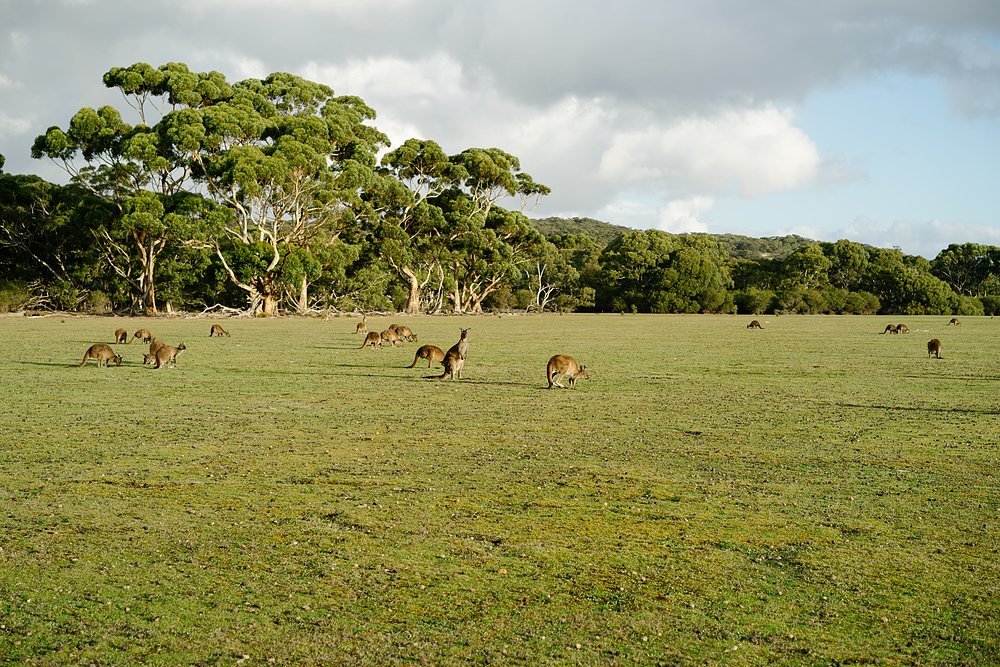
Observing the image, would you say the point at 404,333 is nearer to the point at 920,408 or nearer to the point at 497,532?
the point at 920,408

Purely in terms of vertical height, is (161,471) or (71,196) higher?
(71,196)

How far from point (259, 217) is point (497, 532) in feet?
184

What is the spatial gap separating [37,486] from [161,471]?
3.45 ft

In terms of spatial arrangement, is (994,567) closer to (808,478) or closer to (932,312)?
(808,478)

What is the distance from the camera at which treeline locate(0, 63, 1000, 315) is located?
5372 centimetres

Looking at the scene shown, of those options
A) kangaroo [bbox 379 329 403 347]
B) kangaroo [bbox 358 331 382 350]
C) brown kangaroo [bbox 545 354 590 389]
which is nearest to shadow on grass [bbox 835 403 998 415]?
brown kangaroo [bbox 545 354 590 389]

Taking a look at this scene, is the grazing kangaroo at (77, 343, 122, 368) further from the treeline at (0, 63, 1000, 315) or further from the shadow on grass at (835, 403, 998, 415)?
the treeline at (0, 63, 1000, 315)

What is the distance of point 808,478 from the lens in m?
7.35

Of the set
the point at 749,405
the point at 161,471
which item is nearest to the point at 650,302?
the point at 749,405

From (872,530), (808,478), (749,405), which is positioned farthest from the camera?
(749,405)

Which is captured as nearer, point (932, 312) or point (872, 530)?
point (872, 530)

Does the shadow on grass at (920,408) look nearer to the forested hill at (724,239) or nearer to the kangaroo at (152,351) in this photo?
the kangaroo at (152,351)

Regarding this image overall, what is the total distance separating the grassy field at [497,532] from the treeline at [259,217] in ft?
148

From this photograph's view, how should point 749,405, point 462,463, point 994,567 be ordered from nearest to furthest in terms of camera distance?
point 994,567 → point 462,463 → point 749,405
